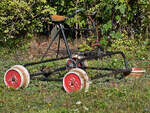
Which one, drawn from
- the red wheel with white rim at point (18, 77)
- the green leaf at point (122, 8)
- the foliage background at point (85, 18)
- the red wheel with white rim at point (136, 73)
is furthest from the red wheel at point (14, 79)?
the green leaf at point (122, 8)

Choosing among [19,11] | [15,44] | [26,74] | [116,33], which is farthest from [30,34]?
[26,74]

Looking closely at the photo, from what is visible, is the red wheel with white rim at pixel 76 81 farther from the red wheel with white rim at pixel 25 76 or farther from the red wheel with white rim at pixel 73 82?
the red wheel with white rim at pixel 25 76

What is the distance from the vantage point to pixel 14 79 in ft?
15.7

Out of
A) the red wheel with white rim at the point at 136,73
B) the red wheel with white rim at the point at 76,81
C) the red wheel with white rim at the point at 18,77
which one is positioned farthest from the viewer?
the red wheel with white rim at the point at 136,73

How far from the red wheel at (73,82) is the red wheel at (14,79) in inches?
29.2

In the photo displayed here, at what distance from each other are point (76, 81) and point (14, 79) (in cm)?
105

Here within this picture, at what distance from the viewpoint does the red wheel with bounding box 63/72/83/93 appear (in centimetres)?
433

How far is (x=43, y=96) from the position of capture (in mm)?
4359

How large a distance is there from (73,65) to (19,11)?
3.98 m

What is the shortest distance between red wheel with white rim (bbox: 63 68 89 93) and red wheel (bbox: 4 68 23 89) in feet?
2.44

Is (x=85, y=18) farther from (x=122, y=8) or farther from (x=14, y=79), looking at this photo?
(x=14, y=79)

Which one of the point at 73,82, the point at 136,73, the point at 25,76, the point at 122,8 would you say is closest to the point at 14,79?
the point at 25,76

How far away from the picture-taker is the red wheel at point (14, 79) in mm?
4699

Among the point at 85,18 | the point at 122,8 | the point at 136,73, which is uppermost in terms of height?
the point at 122,8
